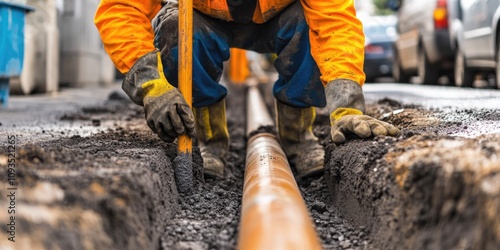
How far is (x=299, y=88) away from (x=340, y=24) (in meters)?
0.58

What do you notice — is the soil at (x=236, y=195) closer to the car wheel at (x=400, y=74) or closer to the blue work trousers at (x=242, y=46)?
the blue work trousers at (x=242, y=46)

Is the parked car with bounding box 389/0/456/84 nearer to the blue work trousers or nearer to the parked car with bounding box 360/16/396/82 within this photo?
the parked car with bounding box 360/16/396/82

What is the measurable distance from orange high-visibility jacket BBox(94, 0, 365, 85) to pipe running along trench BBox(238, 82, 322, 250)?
20.8 inches

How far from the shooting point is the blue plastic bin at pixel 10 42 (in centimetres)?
606

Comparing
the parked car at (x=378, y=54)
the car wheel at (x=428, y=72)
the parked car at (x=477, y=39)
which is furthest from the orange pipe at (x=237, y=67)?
the parked car at (x=477, y=39)

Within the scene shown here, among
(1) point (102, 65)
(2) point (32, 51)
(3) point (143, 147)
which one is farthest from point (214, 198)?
(1) point (102, 65)

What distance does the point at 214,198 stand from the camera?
10.1ft

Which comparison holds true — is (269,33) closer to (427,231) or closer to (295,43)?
(295,43)

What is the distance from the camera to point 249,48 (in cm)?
384

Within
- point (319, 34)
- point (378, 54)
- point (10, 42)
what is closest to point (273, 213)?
point (319, 34)

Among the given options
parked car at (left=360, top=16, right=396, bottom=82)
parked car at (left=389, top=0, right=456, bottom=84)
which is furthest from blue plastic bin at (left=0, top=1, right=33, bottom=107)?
parked car at (left=360, top=16, right=396, bottom=82)

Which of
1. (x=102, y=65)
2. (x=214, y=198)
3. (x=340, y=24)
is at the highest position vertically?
(x=340, y=24)

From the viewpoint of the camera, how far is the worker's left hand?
2918 millimetres

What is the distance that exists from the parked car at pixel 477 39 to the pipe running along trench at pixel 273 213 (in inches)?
163
